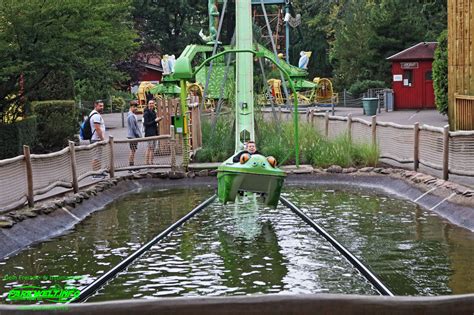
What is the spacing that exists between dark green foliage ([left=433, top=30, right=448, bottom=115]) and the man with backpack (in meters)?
17.4

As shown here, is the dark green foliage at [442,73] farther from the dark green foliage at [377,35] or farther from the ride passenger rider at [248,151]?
the ride passenger rider at [248,151]

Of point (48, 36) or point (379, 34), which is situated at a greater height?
point (379, 34)

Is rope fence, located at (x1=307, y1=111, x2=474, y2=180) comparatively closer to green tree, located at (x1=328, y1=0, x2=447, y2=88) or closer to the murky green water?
the murky green water

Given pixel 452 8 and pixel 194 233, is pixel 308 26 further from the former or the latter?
pixel 194 233

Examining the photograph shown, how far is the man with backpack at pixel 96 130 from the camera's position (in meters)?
21.5

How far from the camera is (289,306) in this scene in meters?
7.28

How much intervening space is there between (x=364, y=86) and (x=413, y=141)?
34.4 meters

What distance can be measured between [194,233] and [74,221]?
2922mm

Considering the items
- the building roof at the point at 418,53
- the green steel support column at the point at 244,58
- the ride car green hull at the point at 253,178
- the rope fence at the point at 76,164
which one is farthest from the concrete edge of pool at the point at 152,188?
the building roof at the point at 418,53

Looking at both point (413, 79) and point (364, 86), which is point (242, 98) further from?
point (364, 86)

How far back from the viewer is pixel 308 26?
75938mm

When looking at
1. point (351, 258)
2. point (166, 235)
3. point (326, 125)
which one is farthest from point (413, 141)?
point (351, 258)

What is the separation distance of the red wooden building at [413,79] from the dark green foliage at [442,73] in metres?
12.2

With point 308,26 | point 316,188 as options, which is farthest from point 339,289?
point 308,26
